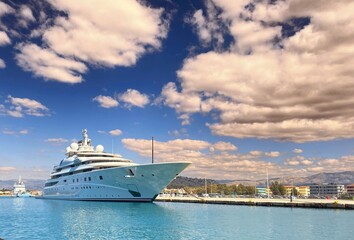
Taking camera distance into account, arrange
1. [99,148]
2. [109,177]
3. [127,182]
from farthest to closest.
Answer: [99,148], [109,177], [127,182]

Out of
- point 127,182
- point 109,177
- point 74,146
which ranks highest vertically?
point 74,146

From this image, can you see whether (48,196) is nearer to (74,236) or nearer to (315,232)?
(74,236)

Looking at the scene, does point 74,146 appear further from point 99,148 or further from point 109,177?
point 109,177

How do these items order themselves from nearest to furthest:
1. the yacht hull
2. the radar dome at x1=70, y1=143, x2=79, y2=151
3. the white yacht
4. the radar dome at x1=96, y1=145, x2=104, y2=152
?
the yacht hull, the white yacht, the radar dome at x1=96, y1=145, x2=104, y2=152, the radar dome at x1=70, y1=143, x2=79, y2=151

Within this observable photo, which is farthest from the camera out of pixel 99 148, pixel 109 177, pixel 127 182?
pixel 99 148

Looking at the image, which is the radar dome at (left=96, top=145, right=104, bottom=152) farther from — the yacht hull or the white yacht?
the yacht hull

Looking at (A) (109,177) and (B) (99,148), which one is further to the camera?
(B) (99,148)

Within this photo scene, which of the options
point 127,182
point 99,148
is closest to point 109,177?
point 127,182

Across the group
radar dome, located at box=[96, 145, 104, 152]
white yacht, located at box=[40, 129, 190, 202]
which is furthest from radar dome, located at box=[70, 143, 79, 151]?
radar dome, located at box=[96, 145, 104, 152]

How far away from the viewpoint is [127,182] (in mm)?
73812

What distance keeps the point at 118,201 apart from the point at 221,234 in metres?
45.6

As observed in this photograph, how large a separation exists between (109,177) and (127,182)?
471cm

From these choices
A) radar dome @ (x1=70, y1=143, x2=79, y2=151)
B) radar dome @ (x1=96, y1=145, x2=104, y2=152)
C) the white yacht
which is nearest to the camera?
the white yacht

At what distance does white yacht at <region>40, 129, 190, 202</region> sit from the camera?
70062 mm
